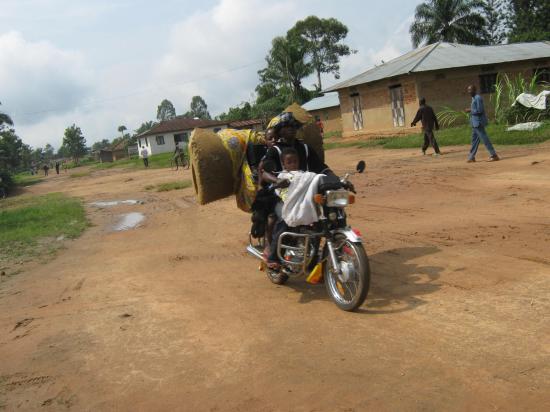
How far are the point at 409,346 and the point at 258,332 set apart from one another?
3.87ft

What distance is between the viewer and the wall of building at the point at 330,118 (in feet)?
133

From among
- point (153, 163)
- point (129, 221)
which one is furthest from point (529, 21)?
point (129, 221)

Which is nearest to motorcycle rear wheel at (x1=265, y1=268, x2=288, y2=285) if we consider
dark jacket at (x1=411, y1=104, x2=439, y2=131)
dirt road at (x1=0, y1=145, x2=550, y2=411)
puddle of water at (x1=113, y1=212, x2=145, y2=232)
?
dirt road at (x1=0, y1=145, x2=550, y2=411)

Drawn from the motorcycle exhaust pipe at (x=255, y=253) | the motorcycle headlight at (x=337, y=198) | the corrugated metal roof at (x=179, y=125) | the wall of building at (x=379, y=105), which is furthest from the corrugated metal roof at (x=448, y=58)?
the corrugated metal roof at (x=179, y=125)

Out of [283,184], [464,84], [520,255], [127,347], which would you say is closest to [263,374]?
[127,347]

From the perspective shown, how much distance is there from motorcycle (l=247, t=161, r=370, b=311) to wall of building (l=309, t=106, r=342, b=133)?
3591cm

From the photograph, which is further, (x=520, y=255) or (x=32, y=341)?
(x=520, y=255)

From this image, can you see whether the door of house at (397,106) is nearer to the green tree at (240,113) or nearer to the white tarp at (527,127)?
the white tarp at (527,127)

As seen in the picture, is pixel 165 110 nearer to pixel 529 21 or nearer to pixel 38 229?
pixel 529 21

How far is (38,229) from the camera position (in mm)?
11484

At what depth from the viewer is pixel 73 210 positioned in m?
14.7

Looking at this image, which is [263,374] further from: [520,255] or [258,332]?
[520,255]

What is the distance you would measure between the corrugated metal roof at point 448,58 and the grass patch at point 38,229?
15.3m

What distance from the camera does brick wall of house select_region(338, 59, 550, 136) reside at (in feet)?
77.3
